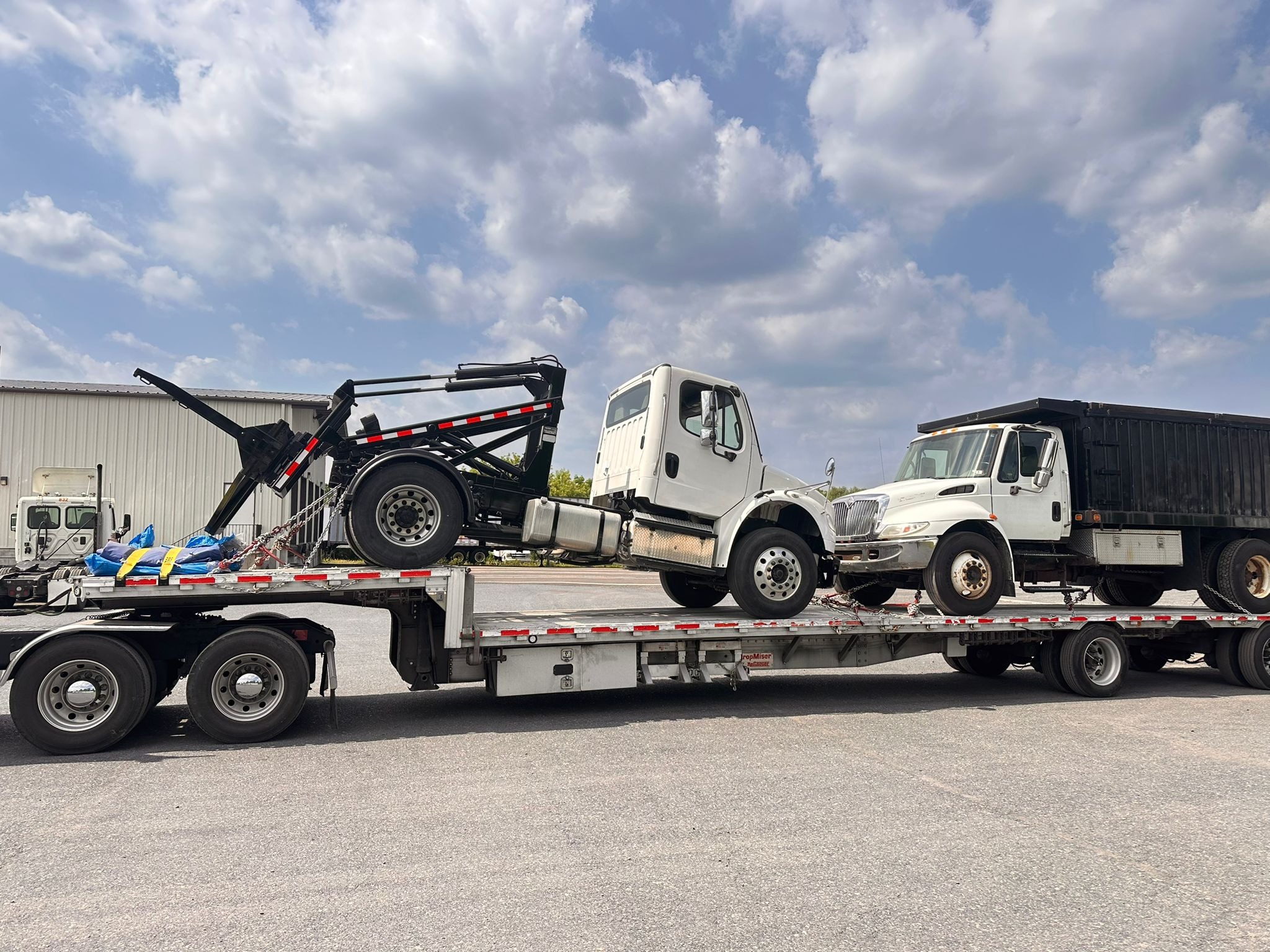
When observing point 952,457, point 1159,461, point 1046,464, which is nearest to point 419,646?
point 952,457

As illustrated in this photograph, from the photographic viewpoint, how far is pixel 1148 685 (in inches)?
431

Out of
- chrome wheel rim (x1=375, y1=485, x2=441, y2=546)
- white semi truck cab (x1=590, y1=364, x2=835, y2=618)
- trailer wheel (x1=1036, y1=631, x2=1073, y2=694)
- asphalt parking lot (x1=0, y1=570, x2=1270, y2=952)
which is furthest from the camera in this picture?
trailer wheel (x1=1036, y1=631, x2=1073, y2=694)

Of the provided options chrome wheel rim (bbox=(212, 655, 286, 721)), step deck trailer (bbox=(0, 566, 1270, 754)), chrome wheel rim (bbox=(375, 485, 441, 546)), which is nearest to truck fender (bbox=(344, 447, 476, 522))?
chrome wheel rim (bbox=(375, 485, 441, 546))

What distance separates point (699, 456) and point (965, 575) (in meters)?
3.36

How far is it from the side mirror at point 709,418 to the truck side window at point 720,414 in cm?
6

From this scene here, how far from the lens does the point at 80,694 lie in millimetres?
6707

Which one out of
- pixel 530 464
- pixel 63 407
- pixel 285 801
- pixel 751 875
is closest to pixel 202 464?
pixel 63 407

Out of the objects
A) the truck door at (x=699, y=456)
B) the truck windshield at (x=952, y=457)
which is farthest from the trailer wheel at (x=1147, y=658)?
the truck door at (x=699, y=456)

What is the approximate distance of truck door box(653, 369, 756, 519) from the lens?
29.5ft

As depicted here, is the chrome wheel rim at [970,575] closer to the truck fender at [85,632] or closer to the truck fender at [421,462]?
the truck fender at [421,462]

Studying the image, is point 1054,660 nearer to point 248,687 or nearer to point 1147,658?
point 1147,658

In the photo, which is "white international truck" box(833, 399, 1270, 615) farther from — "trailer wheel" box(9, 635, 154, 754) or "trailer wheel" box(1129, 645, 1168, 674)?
"trailer wheel" box(9, 635, 154, 754)

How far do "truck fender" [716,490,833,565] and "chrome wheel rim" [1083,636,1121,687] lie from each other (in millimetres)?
3217

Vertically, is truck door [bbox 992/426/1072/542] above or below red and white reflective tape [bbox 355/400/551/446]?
below
